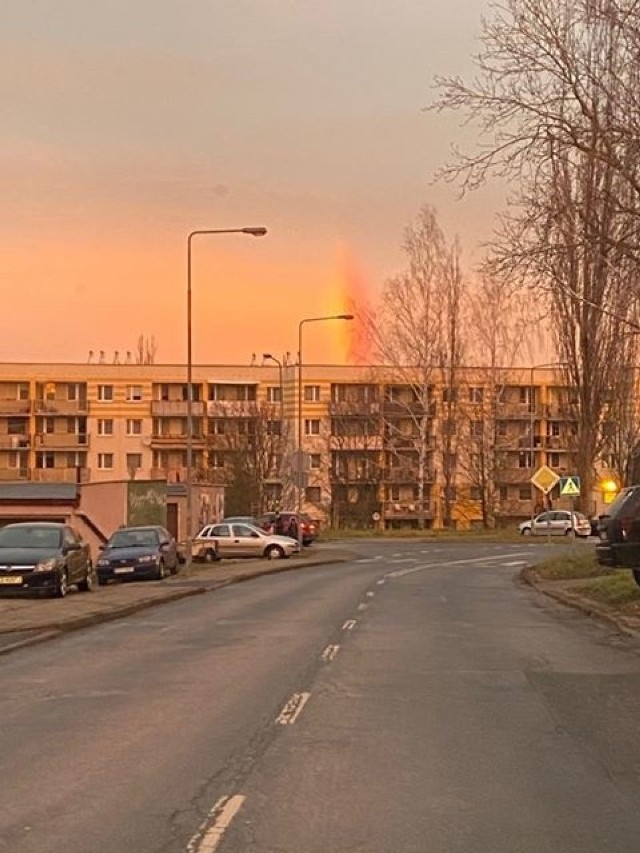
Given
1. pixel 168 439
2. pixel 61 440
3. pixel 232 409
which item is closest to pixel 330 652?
pixel 232 409

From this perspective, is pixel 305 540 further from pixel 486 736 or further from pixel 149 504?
pixel 486 736

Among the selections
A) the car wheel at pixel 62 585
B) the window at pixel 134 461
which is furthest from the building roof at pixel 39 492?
the window at pixel 134 461

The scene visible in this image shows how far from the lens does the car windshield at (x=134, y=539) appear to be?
36.1m

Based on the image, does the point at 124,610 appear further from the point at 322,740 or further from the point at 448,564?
the point at 448,564

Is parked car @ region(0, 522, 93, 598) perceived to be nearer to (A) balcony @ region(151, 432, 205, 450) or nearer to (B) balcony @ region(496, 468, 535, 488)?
(B) balcony @ region(496, 468, 535, 488)

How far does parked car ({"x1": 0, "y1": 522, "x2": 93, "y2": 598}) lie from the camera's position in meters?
26.0

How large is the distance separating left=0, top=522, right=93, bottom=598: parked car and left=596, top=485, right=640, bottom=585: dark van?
1051 centimetres

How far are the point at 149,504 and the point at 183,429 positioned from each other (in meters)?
54.5

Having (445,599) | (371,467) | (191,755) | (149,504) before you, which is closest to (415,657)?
(191,755)

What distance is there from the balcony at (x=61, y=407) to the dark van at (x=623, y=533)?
261 ft

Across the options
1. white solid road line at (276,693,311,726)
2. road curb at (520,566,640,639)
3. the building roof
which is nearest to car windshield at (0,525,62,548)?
road curb at (520,566,640,639)

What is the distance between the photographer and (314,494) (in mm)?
97000

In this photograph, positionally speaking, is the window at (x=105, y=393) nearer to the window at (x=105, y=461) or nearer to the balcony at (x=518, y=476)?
the window at (x=105, y=461)

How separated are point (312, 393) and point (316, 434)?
3337 mm
